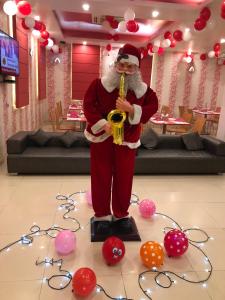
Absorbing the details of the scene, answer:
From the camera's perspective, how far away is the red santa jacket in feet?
6.25

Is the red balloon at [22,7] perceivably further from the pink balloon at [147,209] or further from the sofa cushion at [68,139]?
the pink balloon at [147,209]

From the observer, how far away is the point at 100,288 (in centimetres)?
164

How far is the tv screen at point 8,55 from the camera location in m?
3.59

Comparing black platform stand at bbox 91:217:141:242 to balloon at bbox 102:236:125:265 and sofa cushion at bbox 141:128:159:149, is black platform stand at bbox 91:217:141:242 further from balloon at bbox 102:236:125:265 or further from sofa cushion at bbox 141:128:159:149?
sofa cushion at bbox 141:128:159:149

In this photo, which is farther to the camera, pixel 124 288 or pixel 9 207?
pixel 9 207

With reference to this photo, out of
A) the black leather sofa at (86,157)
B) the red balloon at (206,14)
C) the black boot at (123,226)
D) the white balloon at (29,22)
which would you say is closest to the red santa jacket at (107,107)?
the black boot at (123,226)

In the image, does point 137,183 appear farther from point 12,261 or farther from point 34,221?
point 12,261

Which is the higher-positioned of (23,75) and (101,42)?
(101,42)

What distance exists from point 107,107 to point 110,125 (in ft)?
0.62

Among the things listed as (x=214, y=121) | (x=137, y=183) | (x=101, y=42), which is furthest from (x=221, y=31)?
(x=137, y=183)

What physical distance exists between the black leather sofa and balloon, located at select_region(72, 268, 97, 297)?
2096 mm

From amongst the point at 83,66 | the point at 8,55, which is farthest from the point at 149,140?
the point at 83,66

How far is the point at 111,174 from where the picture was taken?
2.09 m

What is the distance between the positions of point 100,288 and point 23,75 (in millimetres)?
4736
